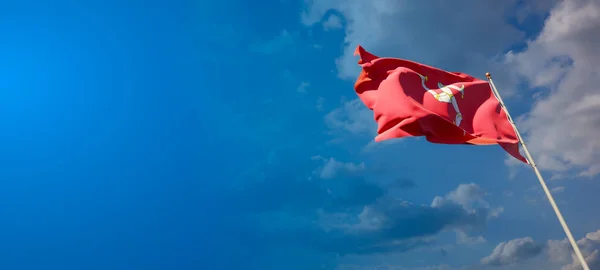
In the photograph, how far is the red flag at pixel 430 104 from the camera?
1727 centimetres

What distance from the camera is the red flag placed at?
1727 cm

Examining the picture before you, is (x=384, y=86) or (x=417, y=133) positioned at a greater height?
(x=384, y=86)

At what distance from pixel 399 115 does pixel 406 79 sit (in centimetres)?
185

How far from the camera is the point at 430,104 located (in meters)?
18.1

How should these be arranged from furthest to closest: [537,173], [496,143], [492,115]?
[492,115] → [496,143] → [537,173]

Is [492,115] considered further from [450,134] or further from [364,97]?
[364,97]

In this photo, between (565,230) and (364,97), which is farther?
(364,97)

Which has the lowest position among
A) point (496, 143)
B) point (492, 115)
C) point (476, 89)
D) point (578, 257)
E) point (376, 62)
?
A: point (578, 257)

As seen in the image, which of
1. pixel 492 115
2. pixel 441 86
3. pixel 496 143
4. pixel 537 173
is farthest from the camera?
pixel 441 86

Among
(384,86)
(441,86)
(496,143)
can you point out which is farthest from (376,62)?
(496,143)

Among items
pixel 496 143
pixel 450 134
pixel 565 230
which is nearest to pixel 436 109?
pixel 450 134

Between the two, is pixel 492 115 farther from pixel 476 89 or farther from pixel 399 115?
pixel 399 115

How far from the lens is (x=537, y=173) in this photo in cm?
1515

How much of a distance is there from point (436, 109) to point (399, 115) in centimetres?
150
